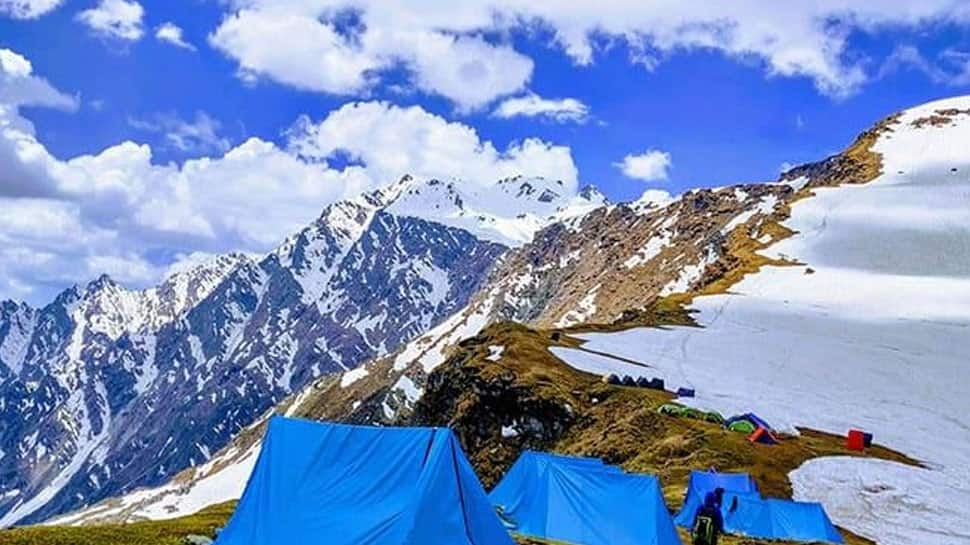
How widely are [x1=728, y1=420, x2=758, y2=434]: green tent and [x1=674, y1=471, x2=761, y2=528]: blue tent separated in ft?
60.5

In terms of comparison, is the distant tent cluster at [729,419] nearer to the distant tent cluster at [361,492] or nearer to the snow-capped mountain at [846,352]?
the snow-capped mountain at [846,352]

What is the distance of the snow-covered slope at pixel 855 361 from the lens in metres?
55.4

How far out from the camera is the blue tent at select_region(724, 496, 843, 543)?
44.2 m

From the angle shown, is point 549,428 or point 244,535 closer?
point 244,535

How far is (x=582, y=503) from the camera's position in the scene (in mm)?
37344

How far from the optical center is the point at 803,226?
198 m

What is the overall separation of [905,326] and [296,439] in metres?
117

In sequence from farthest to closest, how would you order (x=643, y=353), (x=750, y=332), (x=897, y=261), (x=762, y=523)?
(x=897, y=261) → (x=750, y=332) → (x=643, y=353) → (x=762, y=523)

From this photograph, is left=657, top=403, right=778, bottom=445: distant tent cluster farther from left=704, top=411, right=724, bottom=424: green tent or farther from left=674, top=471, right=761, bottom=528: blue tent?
left=674, top=471, right=761, bottom=528: blue tent

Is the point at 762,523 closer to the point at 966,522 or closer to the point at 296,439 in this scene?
the point at 966,522

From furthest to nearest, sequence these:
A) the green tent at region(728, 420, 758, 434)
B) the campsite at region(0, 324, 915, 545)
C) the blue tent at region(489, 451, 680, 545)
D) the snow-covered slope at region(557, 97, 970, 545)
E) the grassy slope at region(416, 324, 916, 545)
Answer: the green tent at region(728, 420, 758, 434)
the grassy slope at region(416, 324, 916, 545)
the snow-covered slope at region(557, 97, 970, 545)
the blue tent at region(489, 451, 680, 545)
the campsite at region(0, 324, 915, 545)

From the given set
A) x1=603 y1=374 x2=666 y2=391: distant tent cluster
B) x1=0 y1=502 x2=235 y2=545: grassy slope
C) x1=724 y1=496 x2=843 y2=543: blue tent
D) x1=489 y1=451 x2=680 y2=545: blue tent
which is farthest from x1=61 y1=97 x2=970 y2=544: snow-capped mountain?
x1=0 y1=502 x2=235 y2=545: grassy slope

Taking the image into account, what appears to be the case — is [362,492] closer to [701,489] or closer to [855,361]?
[701,489]

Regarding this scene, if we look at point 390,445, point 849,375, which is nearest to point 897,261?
point 849,375
